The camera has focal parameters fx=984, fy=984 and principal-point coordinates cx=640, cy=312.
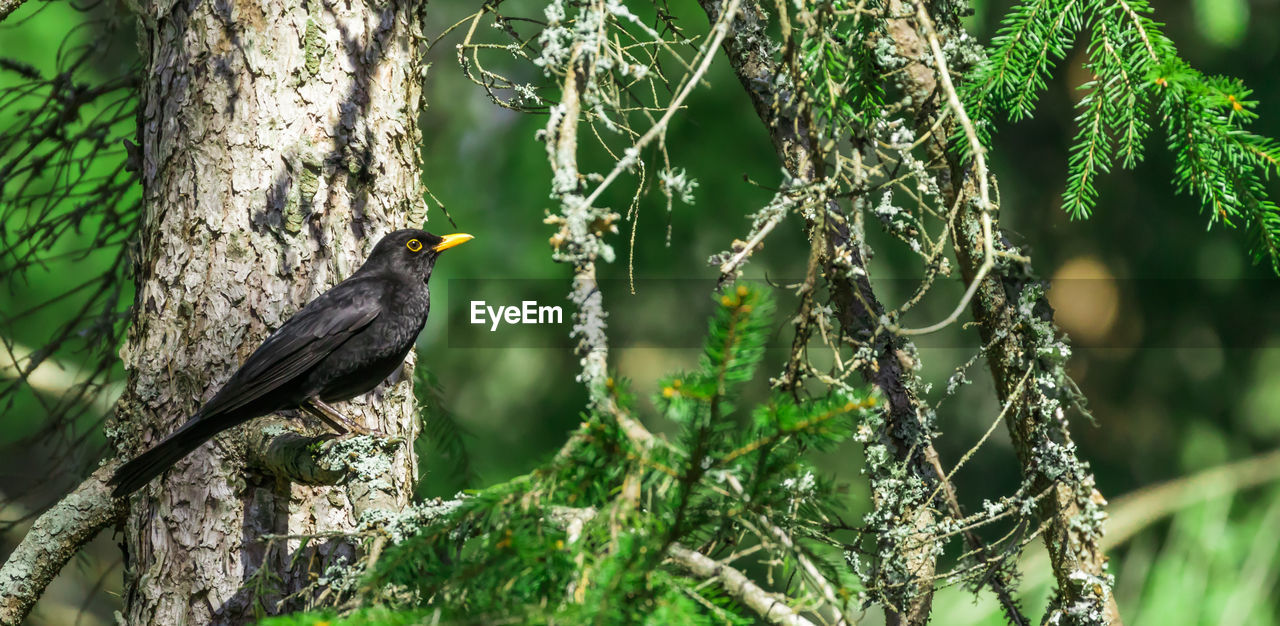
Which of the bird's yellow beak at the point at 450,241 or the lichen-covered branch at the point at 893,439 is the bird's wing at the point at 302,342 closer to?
the bird's yellow beak at the point at 450,241

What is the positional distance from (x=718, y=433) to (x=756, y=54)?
159 centimetres

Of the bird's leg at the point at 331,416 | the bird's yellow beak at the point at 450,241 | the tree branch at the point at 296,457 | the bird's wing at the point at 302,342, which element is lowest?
the tree branch at the point at 296,457

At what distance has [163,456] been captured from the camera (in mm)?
2529

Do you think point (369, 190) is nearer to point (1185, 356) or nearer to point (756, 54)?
point (756, 54)

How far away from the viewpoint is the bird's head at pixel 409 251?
9.80 feet

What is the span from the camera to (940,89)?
2.21 m

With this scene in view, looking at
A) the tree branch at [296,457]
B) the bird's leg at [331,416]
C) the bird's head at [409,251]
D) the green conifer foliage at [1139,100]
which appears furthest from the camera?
the bird's head at [409,251]

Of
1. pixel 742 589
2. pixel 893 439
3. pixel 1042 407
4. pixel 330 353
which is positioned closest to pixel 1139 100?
pixel 1042 407

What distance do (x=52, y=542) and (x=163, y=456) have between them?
0.45 m

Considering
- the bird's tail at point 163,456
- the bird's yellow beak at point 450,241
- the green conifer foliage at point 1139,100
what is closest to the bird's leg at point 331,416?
the bird's tail at point 163,456

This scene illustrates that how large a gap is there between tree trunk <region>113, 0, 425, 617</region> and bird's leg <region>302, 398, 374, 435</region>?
0.47 feet

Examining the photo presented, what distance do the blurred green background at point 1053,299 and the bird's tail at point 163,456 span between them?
2412 millimetres

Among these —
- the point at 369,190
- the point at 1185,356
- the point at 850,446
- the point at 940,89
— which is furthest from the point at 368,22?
the point at 1185,356

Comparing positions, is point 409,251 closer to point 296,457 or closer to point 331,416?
point 331,416
